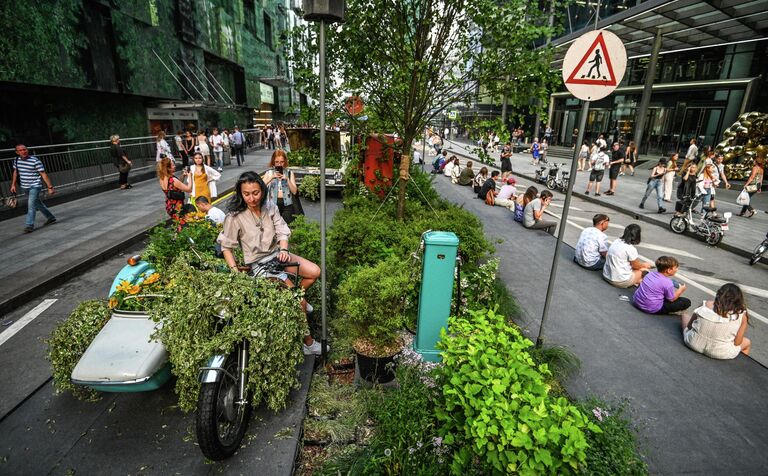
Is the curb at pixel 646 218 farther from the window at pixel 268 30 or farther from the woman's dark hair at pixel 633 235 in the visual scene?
the window at pixel 268 30

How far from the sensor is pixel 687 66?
2477cm

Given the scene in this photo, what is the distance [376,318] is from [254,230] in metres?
1.60

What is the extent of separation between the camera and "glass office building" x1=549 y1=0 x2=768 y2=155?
17.2 metres

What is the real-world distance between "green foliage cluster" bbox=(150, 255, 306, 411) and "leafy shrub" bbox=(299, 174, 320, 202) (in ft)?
30.5

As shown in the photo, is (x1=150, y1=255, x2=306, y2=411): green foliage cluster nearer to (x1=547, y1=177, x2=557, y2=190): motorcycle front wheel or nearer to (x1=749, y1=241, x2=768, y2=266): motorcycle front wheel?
(x1=749, y1=241, x2=768, y2=266): motorcycle front wheel

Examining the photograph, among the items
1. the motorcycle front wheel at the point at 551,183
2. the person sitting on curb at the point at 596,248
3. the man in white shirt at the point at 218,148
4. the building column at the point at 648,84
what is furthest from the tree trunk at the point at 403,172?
the building column at the point at 648,84

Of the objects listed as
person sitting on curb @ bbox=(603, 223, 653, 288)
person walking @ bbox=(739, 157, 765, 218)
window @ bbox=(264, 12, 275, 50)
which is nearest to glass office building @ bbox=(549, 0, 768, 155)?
person walking @ bbox=(739, 157, 765, 218)

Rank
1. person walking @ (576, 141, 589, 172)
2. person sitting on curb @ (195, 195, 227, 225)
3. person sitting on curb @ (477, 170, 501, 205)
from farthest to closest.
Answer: person walking @ (576, 141, 589, 172)
person sitting on curb @ (477, 170, 501, 205)
person sitting on curb @ (195, 195, 227, 225)

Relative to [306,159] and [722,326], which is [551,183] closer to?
[306,159]

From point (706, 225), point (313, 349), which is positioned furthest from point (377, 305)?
point (706, 225)

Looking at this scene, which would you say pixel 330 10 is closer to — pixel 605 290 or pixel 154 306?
pixel 154 306

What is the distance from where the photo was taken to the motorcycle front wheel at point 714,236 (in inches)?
368

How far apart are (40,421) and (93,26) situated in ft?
60.5

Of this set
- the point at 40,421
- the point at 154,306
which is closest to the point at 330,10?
the point at 154,306
